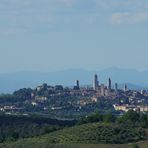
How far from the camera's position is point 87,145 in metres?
55.2

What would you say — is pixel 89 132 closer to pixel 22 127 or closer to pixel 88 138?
pixel 88 138

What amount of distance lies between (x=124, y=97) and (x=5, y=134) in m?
107

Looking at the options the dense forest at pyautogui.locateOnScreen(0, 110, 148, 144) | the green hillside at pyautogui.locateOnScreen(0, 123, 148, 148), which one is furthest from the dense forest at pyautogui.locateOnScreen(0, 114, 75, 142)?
the green hillside at pyautogui.locateOnScreen(0, 123, 148, 148)

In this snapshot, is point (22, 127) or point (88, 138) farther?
point (22, 127)

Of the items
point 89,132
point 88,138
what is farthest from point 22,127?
point 88,138

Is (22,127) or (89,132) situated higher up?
(22,127)

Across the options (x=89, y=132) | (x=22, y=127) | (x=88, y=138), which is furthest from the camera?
(x=22, y=127)

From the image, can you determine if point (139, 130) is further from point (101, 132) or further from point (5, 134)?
point (5, 134)

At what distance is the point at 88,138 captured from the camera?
196ft

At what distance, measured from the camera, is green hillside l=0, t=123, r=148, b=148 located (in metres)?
55.0

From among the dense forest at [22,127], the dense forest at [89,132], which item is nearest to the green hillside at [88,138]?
the dense forest at [89,132]

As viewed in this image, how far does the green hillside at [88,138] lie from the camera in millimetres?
55031

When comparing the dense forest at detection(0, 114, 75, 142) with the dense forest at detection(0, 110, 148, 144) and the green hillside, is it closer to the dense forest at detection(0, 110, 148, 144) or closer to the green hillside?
the dense forest at detection(0, 110, 148, 144)

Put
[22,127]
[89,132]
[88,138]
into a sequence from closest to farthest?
[88,138] < [89,132] < [22,127]
